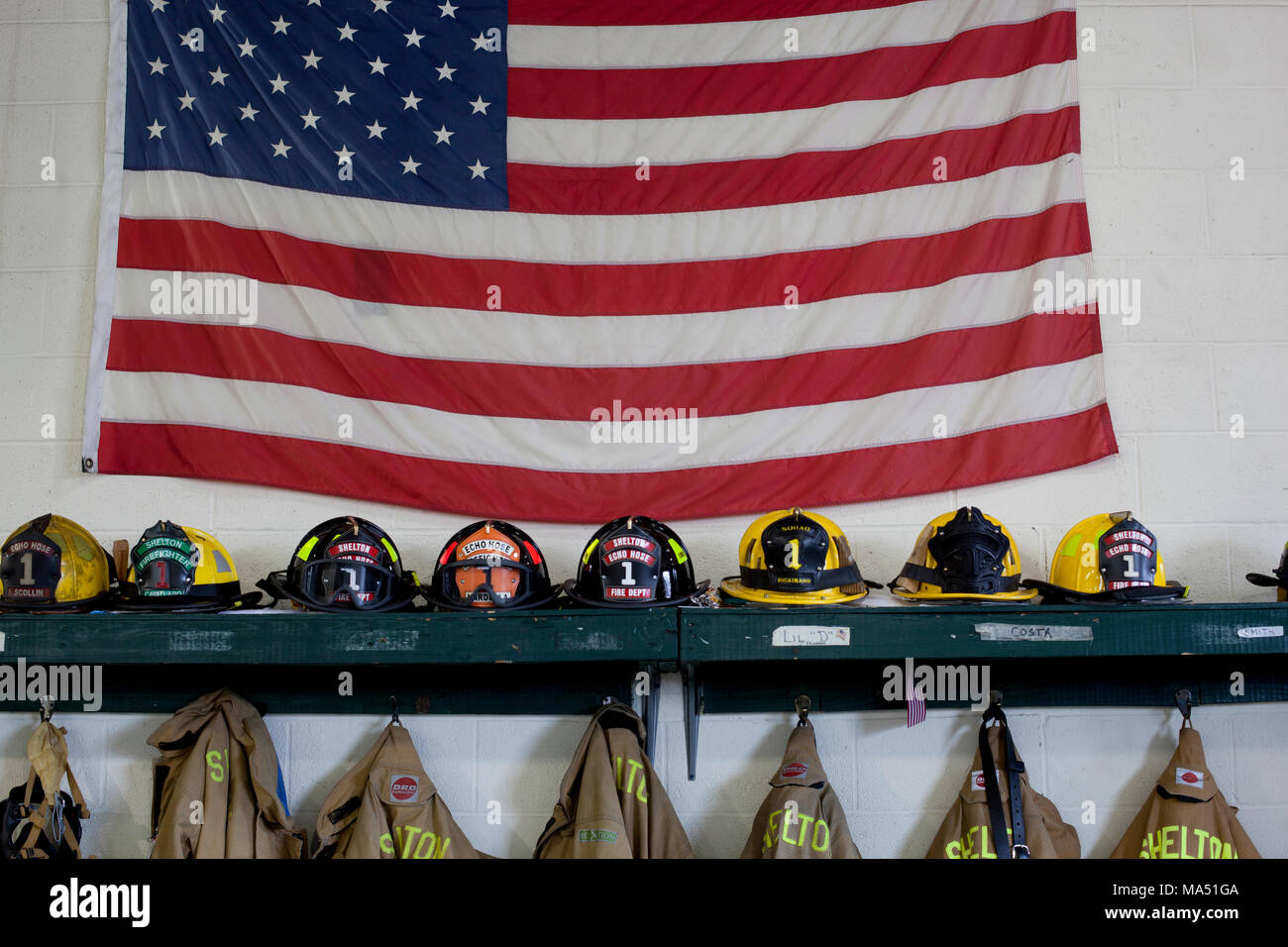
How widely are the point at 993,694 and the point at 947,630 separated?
455 millimetres

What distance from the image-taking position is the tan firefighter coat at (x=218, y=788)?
197cm

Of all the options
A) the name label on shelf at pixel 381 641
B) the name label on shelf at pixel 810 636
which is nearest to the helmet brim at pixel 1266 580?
the name label on shelf at pixel 810 636

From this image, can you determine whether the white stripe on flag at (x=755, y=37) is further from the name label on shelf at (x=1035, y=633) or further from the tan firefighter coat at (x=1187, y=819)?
the tan firefighter coat at (x=1187, y=819)

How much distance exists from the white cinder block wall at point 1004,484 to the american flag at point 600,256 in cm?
10

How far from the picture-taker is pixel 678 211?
94.0 inches

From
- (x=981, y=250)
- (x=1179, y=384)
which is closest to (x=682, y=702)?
(x=981, y=250)

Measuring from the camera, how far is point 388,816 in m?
2.04

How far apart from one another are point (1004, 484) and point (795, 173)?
927mm

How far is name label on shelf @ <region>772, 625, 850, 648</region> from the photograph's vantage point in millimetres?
1828

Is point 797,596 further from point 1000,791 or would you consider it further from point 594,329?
point 594,329

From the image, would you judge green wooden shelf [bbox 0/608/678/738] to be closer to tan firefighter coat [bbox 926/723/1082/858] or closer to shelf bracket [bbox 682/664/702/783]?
shelf bracket [bbox 682/664/702/783]

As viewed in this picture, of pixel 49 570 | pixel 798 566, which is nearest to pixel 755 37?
pixel 798 566

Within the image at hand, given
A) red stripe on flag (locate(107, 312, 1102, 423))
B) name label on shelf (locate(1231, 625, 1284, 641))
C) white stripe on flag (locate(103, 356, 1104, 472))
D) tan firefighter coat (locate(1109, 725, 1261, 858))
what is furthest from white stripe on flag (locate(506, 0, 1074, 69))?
tan firefighter coat (locate(1109, 725, 1261, 858))

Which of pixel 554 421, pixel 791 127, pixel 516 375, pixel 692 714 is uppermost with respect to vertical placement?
pixel 791 127
